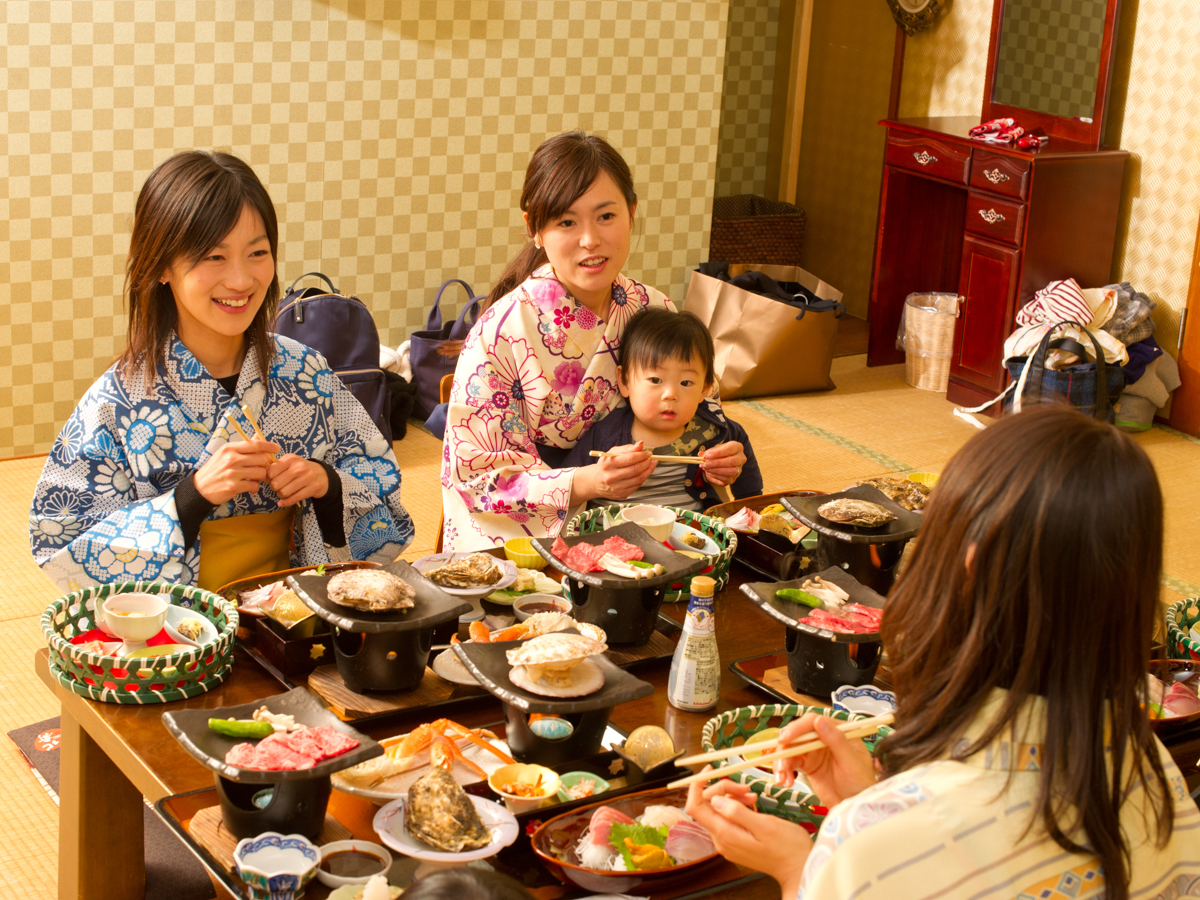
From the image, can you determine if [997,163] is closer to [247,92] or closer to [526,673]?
[247,92]

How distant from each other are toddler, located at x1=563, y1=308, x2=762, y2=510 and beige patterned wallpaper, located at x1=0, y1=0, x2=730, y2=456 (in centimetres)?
235

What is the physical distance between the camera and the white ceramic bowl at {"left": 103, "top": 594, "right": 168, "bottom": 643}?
1.76 metres

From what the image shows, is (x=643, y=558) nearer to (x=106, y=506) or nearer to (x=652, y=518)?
(x=652, y=518)

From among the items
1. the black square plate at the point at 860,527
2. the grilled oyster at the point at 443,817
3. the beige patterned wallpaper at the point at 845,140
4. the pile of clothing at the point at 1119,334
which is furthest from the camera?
the beige patterned wallpaper at the point at 845,140

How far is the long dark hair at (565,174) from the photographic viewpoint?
2473 millimetres

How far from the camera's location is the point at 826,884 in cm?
108

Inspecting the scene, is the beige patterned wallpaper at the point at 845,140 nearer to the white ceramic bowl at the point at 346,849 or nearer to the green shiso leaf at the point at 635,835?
the green shiso leaf at the point at 635,835

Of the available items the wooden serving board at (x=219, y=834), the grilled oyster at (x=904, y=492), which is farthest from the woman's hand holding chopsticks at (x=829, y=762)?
the grilled oyster at (x=904, y=492)

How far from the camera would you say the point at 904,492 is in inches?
93.6

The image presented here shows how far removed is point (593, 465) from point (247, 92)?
258 cm

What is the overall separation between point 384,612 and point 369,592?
3cm

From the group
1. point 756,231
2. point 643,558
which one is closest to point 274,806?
point 643,558

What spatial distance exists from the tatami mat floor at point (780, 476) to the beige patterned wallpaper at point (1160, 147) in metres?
0.60

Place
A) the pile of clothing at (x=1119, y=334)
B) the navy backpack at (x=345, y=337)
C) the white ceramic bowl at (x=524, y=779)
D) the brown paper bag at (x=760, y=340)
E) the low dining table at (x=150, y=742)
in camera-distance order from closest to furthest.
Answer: the white ceramic bowl at (x=524, y=779), the low dining table at (x=150, y=742), the navy backpack at (x=345, y=337), the pile of clothing at (x=1119, y=334), the brown paper bag at (x=760, y=340)
